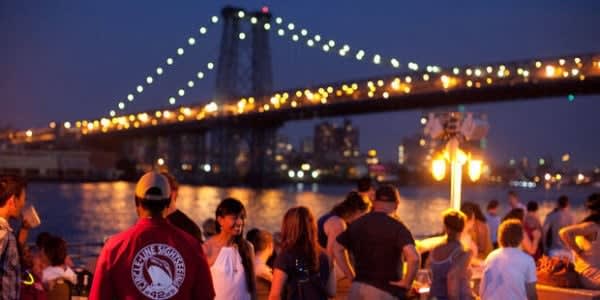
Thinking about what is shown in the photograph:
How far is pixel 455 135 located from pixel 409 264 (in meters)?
4.54

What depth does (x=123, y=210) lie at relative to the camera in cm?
4291

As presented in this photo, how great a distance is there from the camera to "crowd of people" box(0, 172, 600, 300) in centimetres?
298

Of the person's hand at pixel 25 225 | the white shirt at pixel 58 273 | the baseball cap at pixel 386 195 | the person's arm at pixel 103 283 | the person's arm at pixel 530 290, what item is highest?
the baseball cap at pixel 386 195

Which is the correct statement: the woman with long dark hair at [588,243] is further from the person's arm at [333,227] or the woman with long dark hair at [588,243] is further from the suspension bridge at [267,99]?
the suspension bridge at [267,99]

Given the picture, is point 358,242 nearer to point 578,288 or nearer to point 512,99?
point 578,288

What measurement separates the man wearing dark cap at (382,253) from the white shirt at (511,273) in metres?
0.59

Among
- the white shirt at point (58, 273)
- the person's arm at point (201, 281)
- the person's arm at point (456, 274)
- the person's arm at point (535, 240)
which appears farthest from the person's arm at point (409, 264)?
the person's arm at point (535, 240)

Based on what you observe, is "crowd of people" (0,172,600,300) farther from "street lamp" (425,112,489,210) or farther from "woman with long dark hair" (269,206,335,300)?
"street lamp" (425,112,489,210)

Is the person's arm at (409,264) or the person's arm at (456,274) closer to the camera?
the person's arm at (409,264)

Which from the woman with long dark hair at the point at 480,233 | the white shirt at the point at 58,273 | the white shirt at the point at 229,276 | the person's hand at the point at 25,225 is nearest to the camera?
the white shirt at the point at 229,276

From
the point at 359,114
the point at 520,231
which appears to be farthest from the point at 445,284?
the point at 359,114

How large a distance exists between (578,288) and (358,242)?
85.3 inches

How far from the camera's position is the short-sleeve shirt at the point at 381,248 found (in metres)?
4.74

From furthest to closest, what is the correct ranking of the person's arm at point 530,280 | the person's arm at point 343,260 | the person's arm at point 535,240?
the person's arm at point 535,240, the person's arm at point 530,280, the person's arm at point 343,260
